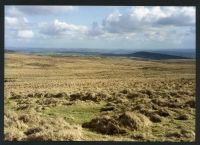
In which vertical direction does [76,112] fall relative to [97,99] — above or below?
below

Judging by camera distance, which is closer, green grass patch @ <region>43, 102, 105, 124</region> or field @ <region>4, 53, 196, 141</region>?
field @ <region>4, 53, 196, 141</region>

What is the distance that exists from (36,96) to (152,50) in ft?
9.83

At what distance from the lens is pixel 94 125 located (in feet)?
23.6

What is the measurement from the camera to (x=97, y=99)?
352 inches

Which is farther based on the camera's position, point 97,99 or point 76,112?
point 97,99

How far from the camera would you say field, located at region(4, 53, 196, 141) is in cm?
687

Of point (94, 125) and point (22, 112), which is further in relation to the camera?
point (22, 112)

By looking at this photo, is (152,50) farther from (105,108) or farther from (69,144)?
(69,144)

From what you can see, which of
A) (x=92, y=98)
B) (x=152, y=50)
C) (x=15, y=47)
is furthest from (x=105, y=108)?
(x=15, y=47)

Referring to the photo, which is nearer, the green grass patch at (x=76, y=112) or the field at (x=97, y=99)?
the field at (x=97, y=99)

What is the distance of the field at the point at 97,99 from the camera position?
687 cm
